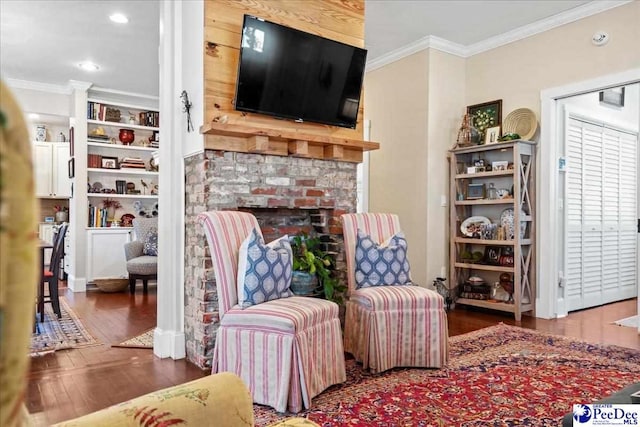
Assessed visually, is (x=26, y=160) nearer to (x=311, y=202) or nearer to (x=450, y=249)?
(x=311, y=202)

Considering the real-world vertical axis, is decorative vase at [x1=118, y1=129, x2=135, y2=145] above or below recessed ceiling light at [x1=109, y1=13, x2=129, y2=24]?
below

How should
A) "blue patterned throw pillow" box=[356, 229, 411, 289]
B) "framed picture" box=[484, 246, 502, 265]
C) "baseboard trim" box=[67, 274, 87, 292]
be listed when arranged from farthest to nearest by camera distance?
1. "baseboard trim" box=[67, 274, 87, 292]
2. "framed picture" box=[484, 246, 502, 265]
3. "blue patterned throw pillow" box=[356, 229, 411, 289]

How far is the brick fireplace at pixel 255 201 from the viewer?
296 centimetres

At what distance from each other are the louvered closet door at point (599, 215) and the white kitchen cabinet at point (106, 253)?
5.73m

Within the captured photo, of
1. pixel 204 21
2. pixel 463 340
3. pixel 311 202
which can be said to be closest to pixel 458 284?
pixel 463 340

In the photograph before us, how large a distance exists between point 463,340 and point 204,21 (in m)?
2.99

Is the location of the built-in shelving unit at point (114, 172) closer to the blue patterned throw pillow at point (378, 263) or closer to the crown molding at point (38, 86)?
the crown molding at point (38, 86)

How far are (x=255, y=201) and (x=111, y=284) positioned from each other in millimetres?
3790

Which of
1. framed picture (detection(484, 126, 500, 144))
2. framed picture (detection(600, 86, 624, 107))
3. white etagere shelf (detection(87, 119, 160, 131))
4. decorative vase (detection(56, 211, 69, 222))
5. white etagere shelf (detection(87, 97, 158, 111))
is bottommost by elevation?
decorative vase (detection(56, 211, 69, 222))

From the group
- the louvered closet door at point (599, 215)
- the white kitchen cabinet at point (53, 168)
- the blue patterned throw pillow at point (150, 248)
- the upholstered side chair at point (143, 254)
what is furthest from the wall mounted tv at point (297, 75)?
the white kitchen cabinet at point (53, 168)

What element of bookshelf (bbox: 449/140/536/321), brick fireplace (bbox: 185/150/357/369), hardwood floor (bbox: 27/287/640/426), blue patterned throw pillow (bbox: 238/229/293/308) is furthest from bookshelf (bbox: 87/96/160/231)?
blue patterned throw pillow (bbox: 238/229/293/308)

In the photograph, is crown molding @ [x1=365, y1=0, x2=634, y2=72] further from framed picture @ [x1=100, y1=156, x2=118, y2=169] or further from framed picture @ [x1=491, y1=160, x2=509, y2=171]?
framed picture @ [x1=100, y1=156, x2=118, y2=169]

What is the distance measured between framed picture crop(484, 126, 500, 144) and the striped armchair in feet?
10.3

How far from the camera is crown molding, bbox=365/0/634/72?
416cm
